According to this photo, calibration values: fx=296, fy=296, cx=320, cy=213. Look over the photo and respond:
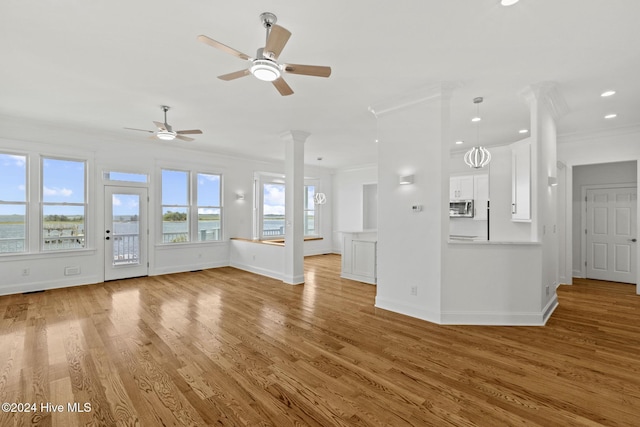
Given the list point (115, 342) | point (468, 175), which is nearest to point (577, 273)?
point (468, 175)

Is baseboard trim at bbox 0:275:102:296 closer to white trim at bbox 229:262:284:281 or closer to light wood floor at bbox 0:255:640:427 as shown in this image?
light wood floor at bbox 0:255:640:427

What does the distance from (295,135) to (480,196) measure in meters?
4.47

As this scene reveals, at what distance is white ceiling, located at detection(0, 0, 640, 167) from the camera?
2367 millimetres

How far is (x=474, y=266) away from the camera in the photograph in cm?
376

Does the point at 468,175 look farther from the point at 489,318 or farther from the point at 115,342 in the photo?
the point at 115,342

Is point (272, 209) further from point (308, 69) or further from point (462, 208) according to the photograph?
point (308, 69)

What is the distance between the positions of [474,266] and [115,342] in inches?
169

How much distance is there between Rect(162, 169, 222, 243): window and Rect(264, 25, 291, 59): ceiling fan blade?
576 cm

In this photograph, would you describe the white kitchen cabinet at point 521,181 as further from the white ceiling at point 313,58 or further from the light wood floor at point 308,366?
the light wood floor at point 308,366

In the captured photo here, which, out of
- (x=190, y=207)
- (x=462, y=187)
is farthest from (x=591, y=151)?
(x=190, y=207)

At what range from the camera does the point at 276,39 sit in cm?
218

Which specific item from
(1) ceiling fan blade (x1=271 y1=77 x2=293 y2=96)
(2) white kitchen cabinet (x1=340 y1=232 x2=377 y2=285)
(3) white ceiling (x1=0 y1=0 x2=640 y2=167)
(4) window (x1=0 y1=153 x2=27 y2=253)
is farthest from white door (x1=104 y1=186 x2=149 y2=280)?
(1) ceiling fan blade (x1=271 y1=77 x2=293 y2=96)

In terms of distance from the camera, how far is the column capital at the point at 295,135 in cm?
577

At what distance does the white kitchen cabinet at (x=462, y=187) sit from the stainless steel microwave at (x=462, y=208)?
111 millimetres
